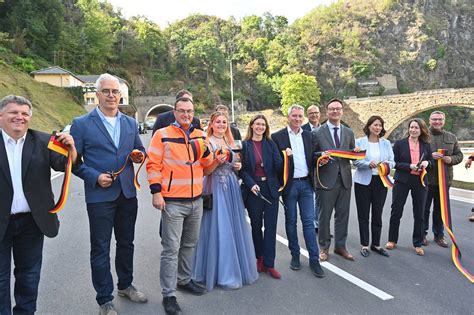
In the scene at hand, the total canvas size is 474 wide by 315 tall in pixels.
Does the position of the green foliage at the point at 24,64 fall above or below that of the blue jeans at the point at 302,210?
above

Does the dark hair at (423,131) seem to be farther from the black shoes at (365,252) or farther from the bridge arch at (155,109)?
the bridge arch at (155,109)

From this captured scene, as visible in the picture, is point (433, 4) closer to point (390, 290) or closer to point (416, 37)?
point (416, 37)

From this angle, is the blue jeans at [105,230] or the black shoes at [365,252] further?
the black shoes at [365,252]

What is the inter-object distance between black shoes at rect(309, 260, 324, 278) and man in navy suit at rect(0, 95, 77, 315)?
9.53ft

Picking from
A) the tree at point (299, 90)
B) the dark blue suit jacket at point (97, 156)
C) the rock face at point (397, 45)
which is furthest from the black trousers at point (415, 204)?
the rock face at point (397, 45)

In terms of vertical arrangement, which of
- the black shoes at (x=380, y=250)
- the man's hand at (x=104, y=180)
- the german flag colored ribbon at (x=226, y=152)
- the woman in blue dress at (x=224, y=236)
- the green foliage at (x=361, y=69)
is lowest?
the black shoes at (x=380, y=250)

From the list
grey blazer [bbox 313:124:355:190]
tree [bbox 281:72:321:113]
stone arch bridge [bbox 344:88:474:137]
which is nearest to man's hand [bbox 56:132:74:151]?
grey blazer [bbox 313:124:355:190]

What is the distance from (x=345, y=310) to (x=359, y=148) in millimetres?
2228

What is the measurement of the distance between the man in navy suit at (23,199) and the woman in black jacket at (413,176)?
4.40 metres

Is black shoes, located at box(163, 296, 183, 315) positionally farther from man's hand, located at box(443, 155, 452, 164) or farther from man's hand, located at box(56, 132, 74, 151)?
man's hand, located at box(443, 155, 452, 164)

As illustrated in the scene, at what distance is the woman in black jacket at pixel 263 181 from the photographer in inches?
157

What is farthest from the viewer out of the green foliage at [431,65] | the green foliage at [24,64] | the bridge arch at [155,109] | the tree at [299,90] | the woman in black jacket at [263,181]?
the green foliage at [431,65]

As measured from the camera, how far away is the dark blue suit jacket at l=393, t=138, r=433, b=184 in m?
4.88

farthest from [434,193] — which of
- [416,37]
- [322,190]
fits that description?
[416,37]
